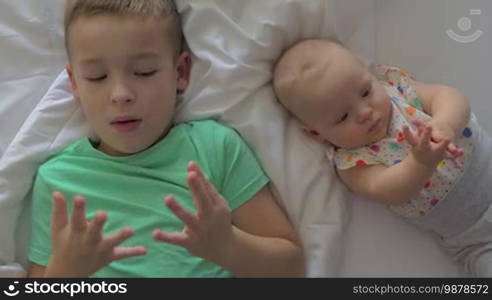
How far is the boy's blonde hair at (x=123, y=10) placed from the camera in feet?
3.61

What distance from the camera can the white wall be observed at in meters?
1.26

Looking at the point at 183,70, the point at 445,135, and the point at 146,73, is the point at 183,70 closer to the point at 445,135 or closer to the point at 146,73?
the point at 146,73

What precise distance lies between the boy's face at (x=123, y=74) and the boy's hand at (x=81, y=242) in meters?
0.23

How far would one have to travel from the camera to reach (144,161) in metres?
1.15

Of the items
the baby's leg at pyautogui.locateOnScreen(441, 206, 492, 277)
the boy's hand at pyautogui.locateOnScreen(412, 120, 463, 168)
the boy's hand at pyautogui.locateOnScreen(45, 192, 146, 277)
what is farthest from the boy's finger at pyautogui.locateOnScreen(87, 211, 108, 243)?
the baby's leg at pyautogui.locateOnScreen(441, 206, 492, 277)

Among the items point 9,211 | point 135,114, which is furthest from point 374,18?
point 9,211

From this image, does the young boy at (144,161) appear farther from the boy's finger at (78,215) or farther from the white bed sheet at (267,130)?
the boy's finger at (78,215)

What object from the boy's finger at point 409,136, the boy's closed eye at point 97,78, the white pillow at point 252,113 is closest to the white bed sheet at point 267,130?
the white pillow at point 252,113

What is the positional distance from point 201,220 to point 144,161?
281mm

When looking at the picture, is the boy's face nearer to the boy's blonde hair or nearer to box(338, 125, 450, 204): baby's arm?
the boy's blonde hair

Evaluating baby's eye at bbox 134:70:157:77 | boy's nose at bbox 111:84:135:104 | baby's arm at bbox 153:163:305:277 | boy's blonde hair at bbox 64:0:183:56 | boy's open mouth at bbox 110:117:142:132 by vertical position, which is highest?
boy's blonde hair at bbox 64:0:183:56

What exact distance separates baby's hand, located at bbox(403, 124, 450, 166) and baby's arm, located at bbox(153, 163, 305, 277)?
25 cm

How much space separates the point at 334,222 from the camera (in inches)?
45.6

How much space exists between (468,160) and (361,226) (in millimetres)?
204
